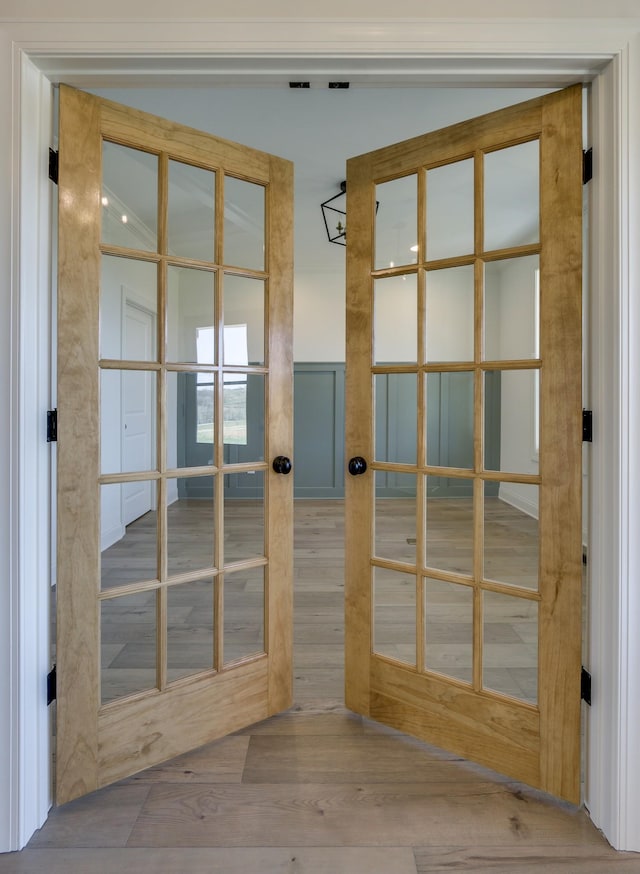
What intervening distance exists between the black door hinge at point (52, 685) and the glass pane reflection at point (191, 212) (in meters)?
1.27

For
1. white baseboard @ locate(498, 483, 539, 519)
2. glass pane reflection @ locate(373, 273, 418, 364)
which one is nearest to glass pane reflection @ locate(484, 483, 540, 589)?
white baseboard @ locate(498, 483, 539, 519)

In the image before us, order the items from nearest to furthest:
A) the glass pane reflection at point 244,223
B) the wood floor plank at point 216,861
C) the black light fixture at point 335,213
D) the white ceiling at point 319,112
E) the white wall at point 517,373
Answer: the wood floor plank at point 216,861 < the white wall at point 517,373 < the glass pane reflection at point 244,223 < the white ceiling at point 319,112 < the black light fixture at point 335,213

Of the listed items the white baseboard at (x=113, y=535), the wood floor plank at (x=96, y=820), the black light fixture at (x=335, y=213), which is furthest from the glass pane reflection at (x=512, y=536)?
the black light fixture at (x=335, y=213)

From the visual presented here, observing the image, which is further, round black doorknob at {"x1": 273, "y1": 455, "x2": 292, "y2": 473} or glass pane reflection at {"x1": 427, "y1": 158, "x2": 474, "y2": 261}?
round black doorknob at {"x1": 273, "y1": 455, "x2": 292, "y2": 473}

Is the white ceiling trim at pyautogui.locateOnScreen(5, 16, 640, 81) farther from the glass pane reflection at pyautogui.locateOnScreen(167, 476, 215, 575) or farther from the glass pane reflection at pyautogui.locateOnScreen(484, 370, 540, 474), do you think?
the glass pane reflection at pyautogui.locateOnScreen(167, 476, 215, 575)

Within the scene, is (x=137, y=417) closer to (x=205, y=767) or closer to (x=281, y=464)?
(x=281, y=464)

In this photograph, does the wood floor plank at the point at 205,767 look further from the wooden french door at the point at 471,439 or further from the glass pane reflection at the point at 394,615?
the glass pane reflection at the point at 394,615

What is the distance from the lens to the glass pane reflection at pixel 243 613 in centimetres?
158

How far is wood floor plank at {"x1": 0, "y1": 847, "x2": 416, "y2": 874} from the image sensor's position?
1.12 metres

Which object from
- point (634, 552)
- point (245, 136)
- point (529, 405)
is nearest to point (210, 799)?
point (634, 552)

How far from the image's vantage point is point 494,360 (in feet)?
4.65

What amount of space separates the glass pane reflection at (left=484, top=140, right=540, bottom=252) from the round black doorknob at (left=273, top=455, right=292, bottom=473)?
3.07 ft

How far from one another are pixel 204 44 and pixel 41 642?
64.3 inches

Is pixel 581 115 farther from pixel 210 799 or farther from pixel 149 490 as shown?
pixel 210 799
